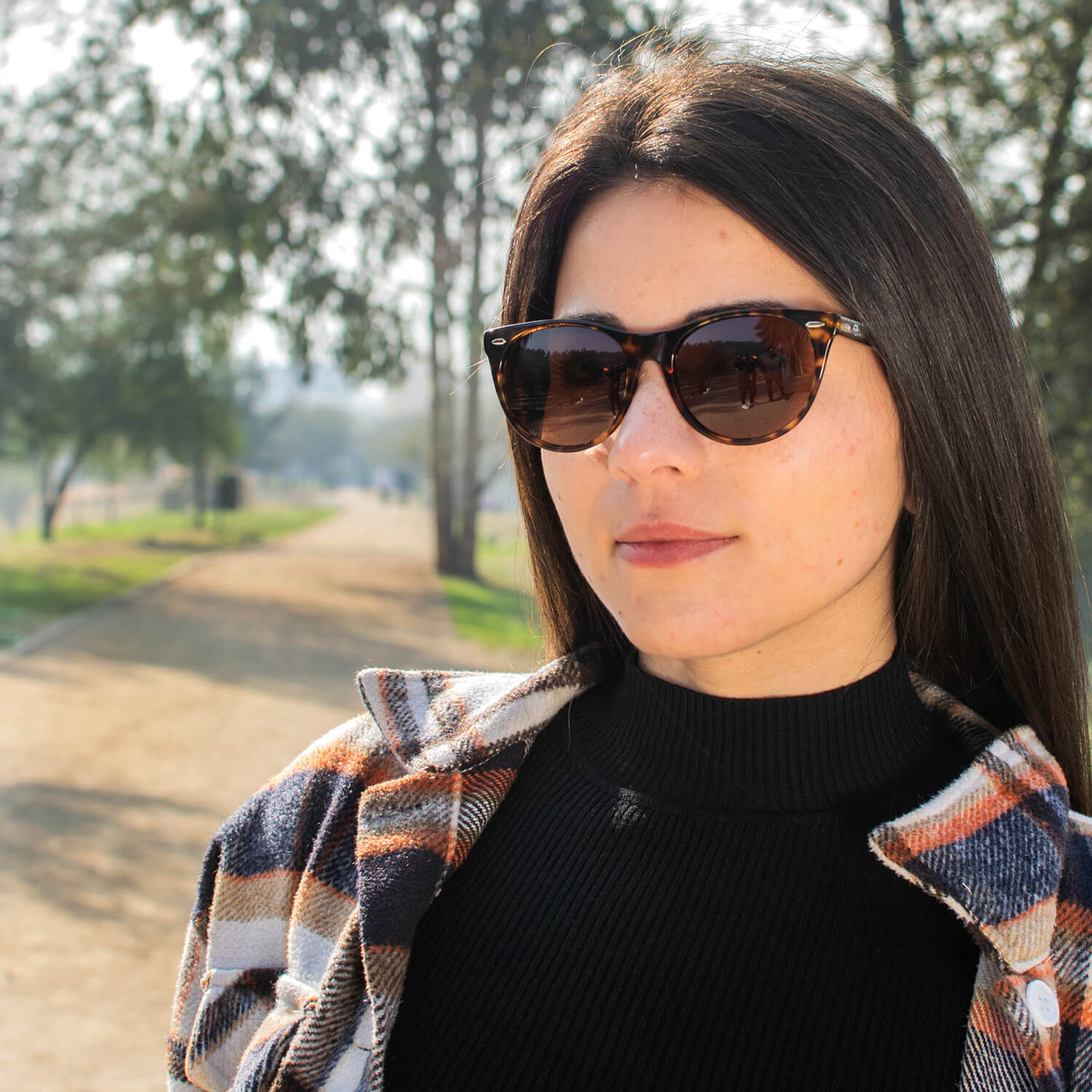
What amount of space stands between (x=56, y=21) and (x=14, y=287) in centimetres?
463

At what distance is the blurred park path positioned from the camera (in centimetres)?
425

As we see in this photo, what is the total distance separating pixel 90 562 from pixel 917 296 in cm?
2158

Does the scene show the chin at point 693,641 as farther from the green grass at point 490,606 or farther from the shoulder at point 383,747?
the green grass at point 490,606

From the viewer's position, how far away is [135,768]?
7.40 metres

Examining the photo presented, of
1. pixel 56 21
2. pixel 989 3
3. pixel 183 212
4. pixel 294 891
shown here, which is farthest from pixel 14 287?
pixel 294 891

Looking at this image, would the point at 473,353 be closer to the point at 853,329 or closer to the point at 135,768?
the point at 135,768

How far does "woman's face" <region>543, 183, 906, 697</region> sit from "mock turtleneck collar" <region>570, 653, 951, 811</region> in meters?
0.06

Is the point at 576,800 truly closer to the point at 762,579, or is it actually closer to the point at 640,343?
the point at 762,579

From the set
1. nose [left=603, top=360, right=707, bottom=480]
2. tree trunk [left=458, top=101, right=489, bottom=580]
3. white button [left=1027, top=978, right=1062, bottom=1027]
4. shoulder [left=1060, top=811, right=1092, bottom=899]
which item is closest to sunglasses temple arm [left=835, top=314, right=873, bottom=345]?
nose [left=603, top=360, right=707, bottom=480]

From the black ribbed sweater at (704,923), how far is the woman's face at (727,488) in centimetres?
15

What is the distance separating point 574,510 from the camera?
1.71 metres

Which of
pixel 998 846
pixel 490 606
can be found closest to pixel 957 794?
pixel 998 846

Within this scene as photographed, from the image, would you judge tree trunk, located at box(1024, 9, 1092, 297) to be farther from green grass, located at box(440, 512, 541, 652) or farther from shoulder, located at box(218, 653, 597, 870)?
shoulder, located at box(218, 653, 597, 870)

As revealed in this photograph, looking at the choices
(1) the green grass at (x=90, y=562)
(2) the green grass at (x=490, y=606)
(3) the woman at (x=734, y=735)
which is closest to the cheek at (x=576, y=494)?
(3) the woman at (x=734, y=735)
